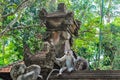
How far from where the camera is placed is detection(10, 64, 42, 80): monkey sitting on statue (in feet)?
27.5

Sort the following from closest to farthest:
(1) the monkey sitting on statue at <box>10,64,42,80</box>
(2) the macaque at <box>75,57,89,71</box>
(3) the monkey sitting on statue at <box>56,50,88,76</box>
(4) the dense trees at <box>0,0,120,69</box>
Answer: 1. (1) the monkey sitting on statue at <box>10,64,42,80</box>
2. (3) the monkey sitting on statue at <box>56,50,88,76</box>
3. (2) the macaque at <box>75,57,89,71</box>
4. (4) the dense trees at <box>0,0,120,69</box>

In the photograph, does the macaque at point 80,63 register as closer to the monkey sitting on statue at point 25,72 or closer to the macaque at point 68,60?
the macaque at point 68,60

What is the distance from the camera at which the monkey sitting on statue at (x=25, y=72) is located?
838 centimetres

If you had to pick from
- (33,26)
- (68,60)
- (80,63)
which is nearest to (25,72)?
(68,60)

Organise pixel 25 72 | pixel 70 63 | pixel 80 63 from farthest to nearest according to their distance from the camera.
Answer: pixel 80 63 → pixel 70 63 → pixel 25 72

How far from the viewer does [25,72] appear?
27.9 ft

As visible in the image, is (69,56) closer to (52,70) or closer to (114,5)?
(52,70)

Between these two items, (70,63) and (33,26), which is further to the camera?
(33,26)

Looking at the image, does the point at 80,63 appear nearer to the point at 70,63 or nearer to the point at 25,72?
the point at 70,63

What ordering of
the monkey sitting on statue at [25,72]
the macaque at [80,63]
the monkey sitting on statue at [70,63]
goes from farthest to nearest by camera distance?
the macaque at [80,63] → the monkey sitting on statue at [70,63] → the monkey sitting on statue at [25,72]

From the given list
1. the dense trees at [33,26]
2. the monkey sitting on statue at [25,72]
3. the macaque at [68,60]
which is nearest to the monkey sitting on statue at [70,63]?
the macaque at [68,60]

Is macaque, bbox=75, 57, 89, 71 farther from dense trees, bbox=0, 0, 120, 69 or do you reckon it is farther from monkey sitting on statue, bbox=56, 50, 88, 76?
dense trees, bbox=0, 0, 120, 69

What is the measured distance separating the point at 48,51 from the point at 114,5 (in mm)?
17514

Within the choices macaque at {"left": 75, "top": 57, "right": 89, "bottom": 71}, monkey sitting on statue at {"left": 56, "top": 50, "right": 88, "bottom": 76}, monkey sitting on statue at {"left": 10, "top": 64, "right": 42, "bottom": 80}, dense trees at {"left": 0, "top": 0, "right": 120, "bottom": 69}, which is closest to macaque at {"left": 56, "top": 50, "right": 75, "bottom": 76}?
monkey sitting on statue at {"left": 56, "top": 50, "right": 88, "bottom": 76}
